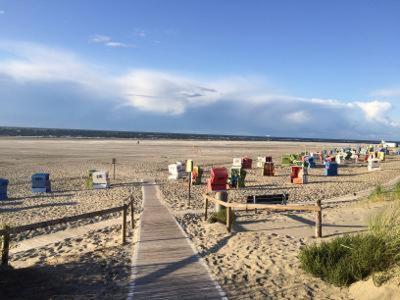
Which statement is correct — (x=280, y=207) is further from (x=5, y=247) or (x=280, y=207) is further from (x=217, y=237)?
(x=5, y=247)

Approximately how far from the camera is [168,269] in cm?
758

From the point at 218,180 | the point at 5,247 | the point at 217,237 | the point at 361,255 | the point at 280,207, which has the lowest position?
the point at 217,237

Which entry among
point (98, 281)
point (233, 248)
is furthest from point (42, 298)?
point (233, 248)

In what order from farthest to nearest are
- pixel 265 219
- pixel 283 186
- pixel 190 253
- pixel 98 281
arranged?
pixel 283 186
pixel 265 219
pixel 190 253
pixel 98 281

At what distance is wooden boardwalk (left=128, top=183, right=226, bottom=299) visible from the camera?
651cm

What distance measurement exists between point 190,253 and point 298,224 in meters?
4.21

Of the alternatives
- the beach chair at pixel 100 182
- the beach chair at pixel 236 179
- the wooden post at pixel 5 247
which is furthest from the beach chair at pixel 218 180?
the wooden post at pixel 5 247

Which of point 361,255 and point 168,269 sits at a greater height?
point 361,255

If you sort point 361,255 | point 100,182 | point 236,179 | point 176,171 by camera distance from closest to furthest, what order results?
point 361,255 → point 100,182 → point 236,179 → point 176,171

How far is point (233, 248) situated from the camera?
920cm

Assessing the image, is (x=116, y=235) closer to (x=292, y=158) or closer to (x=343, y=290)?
(x=343, y=290)

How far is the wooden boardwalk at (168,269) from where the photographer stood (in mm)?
6508

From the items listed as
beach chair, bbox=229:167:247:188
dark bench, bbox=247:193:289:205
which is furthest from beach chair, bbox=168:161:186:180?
dark bench, bbox=247:193:289:205

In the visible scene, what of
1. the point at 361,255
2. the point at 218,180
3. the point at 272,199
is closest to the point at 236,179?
the point at 218,180
